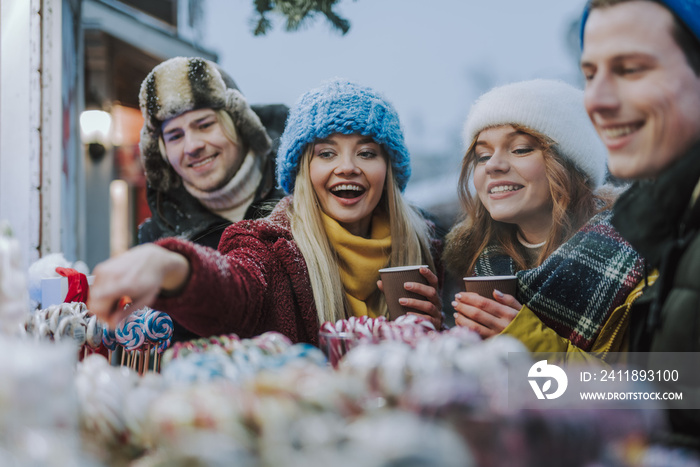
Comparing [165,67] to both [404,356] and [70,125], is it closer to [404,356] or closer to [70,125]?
[70,125]

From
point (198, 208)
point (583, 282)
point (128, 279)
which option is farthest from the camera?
point (198, 208)

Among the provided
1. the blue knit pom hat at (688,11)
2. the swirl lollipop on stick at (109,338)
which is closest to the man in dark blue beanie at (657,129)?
the blue knit pom hat at (688,11)

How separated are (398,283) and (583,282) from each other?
1.66 feet

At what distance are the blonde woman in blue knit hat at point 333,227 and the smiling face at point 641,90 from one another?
687 mm

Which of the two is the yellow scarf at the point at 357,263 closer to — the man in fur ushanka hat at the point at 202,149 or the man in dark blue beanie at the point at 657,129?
the man in fur ushanka hat at the point at 202,149

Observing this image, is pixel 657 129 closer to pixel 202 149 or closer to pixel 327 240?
pixel 327 240

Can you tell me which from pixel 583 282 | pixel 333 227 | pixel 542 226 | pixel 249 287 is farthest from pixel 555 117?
pixel 249 287

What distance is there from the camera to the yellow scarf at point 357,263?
5.73 feet

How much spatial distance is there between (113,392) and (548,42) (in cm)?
189

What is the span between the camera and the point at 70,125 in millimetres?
2672

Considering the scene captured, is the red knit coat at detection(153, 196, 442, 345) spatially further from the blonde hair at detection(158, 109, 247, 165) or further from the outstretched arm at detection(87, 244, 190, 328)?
the blonde hair at detection(158, 109, 247, 165)

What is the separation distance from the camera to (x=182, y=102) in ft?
7.41

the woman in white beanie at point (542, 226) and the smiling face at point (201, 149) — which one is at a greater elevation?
the smiling face at point (201, 149)

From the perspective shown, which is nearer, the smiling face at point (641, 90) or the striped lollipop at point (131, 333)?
the smiling face at point (641, 90)
